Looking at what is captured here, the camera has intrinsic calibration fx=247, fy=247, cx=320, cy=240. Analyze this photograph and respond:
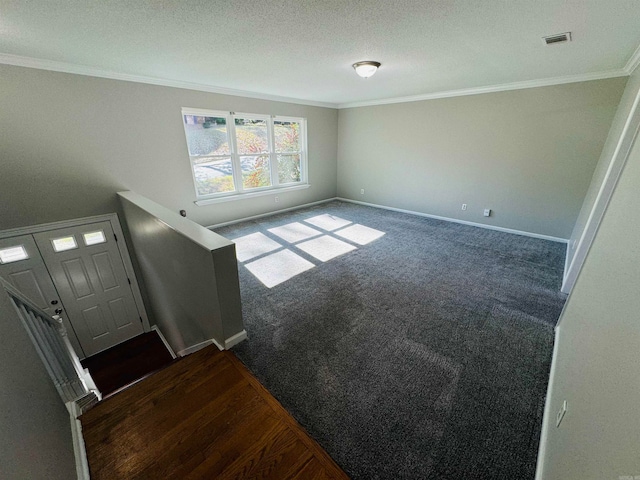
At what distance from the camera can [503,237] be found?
13.5 ft

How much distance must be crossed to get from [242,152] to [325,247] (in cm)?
251

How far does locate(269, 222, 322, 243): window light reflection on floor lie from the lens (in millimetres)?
4156

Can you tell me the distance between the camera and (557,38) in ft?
6.63

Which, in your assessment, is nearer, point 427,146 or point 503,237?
point 503,237

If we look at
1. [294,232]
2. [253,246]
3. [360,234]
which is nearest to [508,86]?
[360,234]

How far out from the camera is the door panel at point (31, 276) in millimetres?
2840

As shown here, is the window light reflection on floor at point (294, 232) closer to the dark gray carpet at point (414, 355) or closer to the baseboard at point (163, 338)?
the dark gray carpet at point (414, 355)

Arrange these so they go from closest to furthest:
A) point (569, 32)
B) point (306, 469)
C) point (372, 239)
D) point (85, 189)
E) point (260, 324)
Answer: point (306, 469) < point (569, 32) < point (260, 324) < point (85, 189) < point (372, 239)

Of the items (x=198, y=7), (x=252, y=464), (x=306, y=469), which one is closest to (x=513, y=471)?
(x=306, y=469)

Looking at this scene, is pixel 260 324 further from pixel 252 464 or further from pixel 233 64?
pixel 233 64

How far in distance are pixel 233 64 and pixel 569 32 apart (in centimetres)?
305

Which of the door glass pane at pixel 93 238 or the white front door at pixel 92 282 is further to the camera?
the door glass pane at pixel 93 238

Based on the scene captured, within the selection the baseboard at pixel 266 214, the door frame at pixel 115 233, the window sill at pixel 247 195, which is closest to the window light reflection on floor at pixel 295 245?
the baseboard at pixel 266 214

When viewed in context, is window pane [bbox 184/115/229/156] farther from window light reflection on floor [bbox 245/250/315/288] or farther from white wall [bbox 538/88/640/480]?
white wall [bbox 538/88/640/480]
